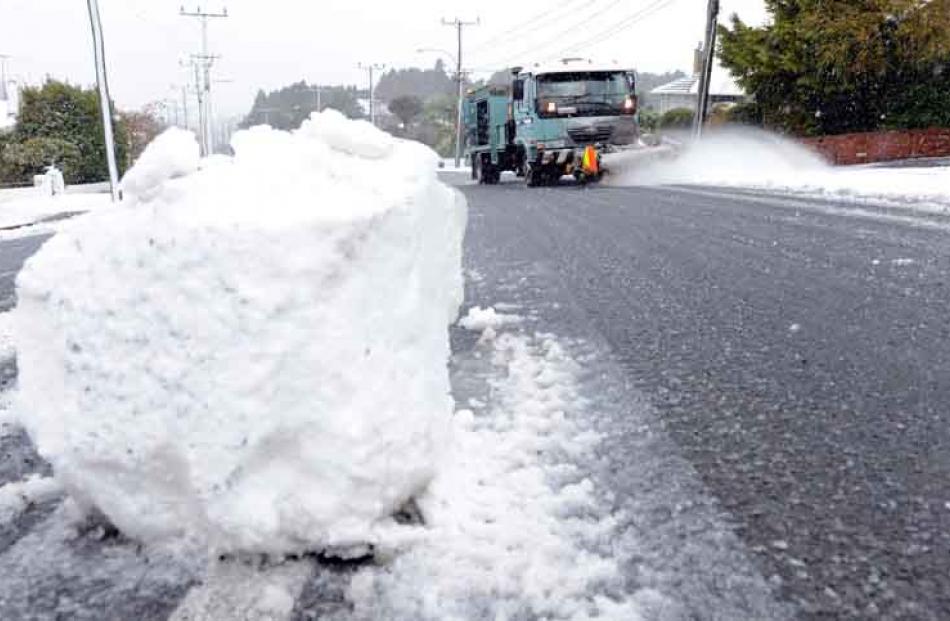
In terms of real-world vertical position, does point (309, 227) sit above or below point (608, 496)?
above

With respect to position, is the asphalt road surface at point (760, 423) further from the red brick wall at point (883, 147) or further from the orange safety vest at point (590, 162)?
the red brick wall at point (883, 147)

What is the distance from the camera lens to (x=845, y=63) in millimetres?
24234

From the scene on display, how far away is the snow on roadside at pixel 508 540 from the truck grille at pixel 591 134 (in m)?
15.2

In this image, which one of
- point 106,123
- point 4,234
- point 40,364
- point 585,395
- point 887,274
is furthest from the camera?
point 106,123

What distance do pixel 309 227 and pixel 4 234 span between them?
1393 cm

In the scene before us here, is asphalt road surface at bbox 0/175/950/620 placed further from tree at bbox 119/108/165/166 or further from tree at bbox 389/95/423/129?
tree at bbox 389/95/423/129

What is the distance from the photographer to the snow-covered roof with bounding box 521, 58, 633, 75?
16.9 m

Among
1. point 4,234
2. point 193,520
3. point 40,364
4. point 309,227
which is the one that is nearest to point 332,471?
point 193,520

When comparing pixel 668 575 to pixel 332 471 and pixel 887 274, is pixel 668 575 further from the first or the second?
pixel 887 274

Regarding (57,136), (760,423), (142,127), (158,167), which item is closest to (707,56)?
(57,136)

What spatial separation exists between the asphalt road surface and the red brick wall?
19.3 metres

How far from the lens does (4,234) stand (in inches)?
524

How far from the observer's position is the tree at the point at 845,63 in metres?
23.6

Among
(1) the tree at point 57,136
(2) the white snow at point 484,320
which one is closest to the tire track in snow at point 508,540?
(2) the white snow at point 484,320
